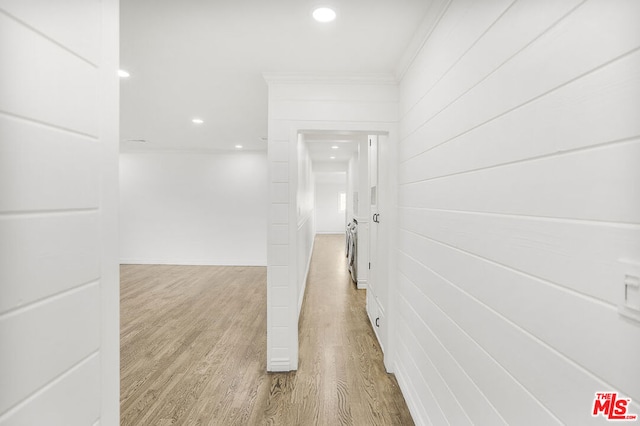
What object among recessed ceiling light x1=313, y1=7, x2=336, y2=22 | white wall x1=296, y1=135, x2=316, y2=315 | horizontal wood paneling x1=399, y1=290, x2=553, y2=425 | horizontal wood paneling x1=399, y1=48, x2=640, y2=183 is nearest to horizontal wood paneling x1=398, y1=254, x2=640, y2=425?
horizontal wood paneling x1=399, y1=290, x2=553, y2=425

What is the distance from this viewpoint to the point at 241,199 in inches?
253

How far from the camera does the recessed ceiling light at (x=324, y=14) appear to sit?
1570 mm

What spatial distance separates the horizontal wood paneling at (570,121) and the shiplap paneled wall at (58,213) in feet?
3.74

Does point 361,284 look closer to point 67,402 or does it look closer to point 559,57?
point 559,57

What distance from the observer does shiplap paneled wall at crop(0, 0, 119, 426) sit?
0.50 metres

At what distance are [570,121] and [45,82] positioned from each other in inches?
45.6

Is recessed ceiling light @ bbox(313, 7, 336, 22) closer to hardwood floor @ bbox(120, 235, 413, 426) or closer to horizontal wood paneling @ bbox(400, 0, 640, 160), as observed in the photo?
horizontal wood paneling @ bbox(400, 0, 640, 160)

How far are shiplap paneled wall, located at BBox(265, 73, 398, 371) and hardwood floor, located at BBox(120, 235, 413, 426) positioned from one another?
0.50 metres

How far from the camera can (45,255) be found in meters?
0.56

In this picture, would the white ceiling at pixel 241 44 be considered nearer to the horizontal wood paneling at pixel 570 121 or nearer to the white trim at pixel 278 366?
the horizontal wood paneling at pixel 570 121

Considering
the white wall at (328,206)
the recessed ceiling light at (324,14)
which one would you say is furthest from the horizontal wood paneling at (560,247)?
the white wall at (328,206)

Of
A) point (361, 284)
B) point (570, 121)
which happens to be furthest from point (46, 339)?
point (361, 284)

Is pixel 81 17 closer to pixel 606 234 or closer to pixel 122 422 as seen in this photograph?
pixel 606 234

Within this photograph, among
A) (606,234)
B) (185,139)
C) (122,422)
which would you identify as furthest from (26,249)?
Result: (185,139)
